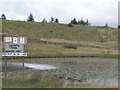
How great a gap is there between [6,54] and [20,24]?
2985 inches

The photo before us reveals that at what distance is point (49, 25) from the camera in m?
94.4

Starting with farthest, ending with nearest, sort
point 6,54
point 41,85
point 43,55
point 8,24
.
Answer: point 8,24
point 43,55
point 6,54
point 41,85

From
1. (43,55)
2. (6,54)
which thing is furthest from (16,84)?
(43,55)

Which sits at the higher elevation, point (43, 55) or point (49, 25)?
point (49, 25)

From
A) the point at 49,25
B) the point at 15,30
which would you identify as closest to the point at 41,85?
the point at 15,30

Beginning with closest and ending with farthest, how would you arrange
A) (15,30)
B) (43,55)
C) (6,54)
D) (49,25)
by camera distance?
(6,54) < (43,55) < (15,30) < (49,25)

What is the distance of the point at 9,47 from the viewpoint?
1673 centimetres

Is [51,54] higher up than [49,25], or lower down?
lower down

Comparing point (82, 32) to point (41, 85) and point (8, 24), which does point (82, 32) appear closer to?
point (8, 24)

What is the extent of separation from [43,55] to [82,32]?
50.7 meters

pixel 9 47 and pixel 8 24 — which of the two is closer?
pixel 9 47

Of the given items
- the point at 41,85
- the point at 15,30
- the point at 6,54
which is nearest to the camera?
the point at 41,85

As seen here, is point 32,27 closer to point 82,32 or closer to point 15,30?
point 15,30

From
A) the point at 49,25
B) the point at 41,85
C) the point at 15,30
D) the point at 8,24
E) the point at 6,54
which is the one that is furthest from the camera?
the point at 49,25
